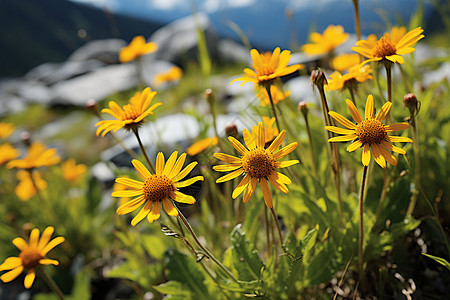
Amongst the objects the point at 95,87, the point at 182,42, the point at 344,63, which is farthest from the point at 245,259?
the point at 182,42

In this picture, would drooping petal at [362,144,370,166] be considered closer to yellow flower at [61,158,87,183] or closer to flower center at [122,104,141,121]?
flower center at [122,104,141,121]

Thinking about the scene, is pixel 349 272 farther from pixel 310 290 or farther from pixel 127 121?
pixel 127 121

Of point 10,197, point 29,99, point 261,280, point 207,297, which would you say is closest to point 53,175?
point 10,197

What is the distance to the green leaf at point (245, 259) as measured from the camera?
0.77 metres

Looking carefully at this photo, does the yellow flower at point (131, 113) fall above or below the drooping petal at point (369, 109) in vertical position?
above

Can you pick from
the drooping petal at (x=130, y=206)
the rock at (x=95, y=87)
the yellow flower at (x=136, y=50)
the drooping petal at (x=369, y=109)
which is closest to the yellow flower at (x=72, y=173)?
the yellow flower at (x=136, y=50)

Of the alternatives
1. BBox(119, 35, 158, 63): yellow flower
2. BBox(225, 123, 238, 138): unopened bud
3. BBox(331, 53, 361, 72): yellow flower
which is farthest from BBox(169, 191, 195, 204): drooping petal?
BBox(119, 35, 158, 63): yellow flower

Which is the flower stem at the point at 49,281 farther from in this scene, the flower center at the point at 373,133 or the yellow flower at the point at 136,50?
the yellow flower at the point at 136,50

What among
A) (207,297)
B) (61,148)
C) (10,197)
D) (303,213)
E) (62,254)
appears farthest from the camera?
(61,148)

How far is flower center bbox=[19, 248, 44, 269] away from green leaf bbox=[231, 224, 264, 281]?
0.52m

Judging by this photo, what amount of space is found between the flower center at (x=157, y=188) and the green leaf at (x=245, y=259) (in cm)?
21

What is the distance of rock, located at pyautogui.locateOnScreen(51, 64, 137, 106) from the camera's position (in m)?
7.62

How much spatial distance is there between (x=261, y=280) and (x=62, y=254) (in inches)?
57.1

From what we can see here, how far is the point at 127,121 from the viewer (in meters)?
0.72
